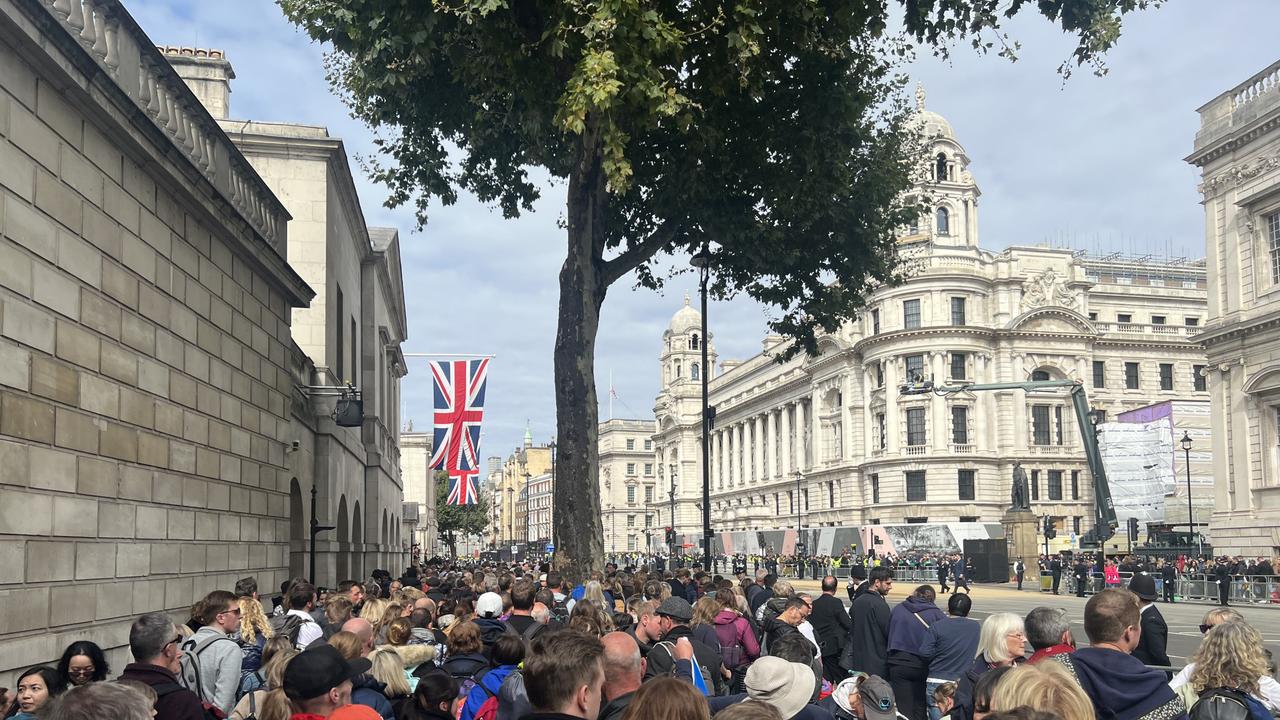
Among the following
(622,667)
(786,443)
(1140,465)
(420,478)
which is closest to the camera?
(622,667)

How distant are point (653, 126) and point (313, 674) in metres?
10.3

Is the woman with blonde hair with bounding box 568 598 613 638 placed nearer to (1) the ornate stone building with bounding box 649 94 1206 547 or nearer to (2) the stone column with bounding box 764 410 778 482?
(1) the ornate stone building with bounding box 649 94 1206 547

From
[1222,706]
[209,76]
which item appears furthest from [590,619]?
[209,76]

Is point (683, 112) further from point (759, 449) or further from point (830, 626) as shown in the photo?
point (759, 449)

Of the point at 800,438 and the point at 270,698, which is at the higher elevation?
the point at 800,438

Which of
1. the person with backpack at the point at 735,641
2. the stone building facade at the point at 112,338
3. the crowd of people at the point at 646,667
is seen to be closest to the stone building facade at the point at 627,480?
the stone building facade at the point at 112,338

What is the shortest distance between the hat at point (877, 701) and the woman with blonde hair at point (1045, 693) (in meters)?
2.79

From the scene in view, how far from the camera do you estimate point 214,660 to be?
23.8 feet

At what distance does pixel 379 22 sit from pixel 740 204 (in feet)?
22.8

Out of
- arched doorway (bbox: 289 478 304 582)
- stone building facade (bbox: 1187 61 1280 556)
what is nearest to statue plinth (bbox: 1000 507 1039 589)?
stone building facade (bbox: 1187 61 1280 556)

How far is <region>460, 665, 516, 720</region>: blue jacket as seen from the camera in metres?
6.63

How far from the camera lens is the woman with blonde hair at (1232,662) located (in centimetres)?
579

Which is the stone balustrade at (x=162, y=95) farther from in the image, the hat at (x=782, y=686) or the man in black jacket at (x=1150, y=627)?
the man in black jacket at (x=1150, y=627)

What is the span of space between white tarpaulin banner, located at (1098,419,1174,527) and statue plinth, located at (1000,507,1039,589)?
1446 centimetres
